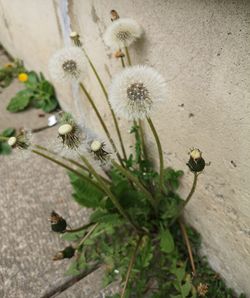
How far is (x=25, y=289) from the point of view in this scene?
197cm

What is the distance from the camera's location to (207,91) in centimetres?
154

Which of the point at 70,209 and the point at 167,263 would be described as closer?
the point at 167,263

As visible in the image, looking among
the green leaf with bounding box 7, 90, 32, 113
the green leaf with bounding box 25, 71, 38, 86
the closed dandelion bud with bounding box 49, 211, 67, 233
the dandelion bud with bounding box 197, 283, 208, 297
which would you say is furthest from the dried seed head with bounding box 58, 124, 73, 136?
the green leaf with bounding box 25, 71, 38, 86

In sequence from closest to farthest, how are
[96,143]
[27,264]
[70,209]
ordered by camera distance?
[96,143] < [27,264] < [70,209]

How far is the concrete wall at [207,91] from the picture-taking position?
138cm

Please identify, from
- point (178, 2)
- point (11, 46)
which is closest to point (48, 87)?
point (11, 46)

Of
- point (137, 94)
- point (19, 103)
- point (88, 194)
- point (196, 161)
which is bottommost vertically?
point (19, 103)

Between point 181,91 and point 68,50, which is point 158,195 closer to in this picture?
point 181,91

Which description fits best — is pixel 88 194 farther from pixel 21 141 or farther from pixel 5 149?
pixel 5 149

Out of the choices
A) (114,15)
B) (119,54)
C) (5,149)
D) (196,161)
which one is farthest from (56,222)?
(5,149)

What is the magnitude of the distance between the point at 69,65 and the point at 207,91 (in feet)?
2.13

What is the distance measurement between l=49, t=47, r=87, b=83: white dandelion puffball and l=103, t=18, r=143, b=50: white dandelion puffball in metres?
0.17

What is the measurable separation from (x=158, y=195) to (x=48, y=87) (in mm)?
1839

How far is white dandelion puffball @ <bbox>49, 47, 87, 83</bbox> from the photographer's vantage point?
1.75 m
